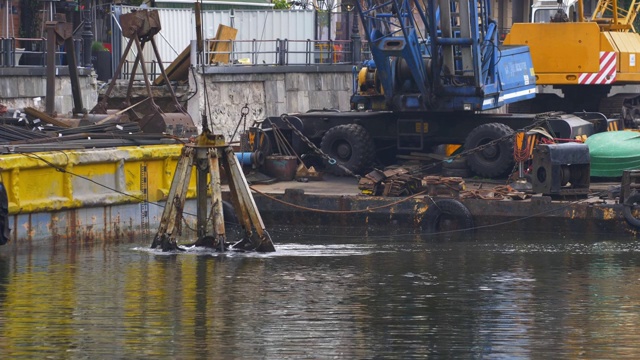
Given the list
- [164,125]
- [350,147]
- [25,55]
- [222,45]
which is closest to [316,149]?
[350,147]

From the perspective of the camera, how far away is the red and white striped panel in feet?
102

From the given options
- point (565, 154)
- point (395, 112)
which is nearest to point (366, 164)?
point (395, 112)

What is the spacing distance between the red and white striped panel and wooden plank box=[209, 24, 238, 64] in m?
9.92

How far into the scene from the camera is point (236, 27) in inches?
1571

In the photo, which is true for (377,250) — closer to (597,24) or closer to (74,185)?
(74,185)

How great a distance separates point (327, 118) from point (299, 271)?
9962mm

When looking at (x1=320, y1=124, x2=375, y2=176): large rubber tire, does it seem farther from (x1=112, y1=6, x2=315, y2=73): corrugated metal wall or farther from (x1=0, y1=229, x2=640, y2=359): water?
(x1=112, y1=6, x2=315, y2=73): corrugated metal wall

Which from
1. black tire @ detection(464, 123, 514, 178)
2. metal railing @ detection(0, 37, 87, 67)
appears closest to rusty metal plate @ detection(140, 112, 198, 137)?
black tire @ detection(464, 123, 514, 178)

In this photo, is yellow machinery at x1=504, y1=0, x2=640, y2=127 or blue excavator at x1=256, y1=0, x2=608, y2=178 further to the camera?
yellow machinery at x1=504, y1=0, x2=640, y2=127

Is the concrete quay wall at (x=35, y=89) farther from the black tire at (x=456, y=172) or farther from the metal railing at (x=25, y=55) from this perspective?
the black tire at (x=456, y=172)

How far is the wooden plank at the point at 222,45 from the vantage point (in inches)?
1455

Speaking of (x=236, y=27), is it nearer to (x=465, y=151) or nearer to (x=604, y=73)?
(x=604, y=73)

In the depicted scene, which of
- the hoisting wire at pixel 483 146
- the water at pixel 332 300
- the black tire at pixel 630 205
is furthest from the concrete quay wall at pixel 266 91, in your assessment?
the black tire at pixel 630 205

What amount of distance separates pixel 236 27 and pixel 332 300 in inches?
931
